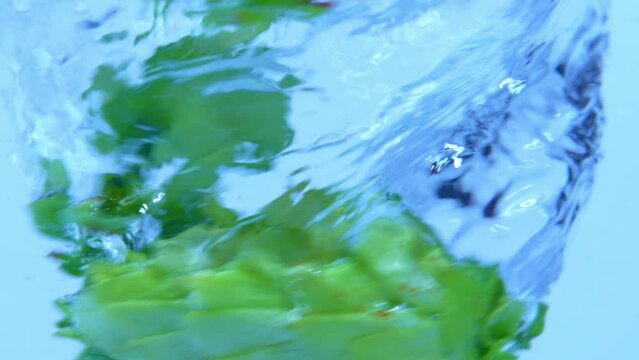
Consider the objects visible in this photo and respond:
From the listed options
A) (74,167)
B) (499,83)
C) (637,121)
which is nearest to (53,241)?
(74,167)

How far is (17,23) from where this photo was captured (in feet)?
0.83

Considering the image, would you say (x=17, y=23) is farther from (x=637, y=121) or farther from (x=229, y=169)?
(x=637, y=121)

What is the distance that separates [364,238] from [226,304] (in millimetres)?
39

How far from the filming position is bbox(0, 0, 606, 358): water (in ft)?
0.74

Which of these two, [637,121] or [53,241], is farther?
[637,121]

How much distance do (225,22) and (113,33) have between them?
0.12 feet

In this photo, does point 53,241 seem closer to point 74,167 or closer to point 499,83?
point 74,167

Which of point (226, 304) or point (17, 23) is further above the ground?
point (17, 23)

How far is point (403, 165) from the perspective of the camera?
0.23 m

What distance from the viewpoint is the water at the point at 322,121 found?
227 millimetres

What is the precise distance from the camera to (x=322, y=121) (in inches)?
9.3

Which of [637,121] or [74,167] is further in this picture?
[637,121]

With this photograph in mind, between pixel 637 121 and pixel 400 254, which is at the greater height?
pixel 637 121

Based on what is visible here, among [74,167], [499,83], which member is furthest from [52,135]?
[499,83]
